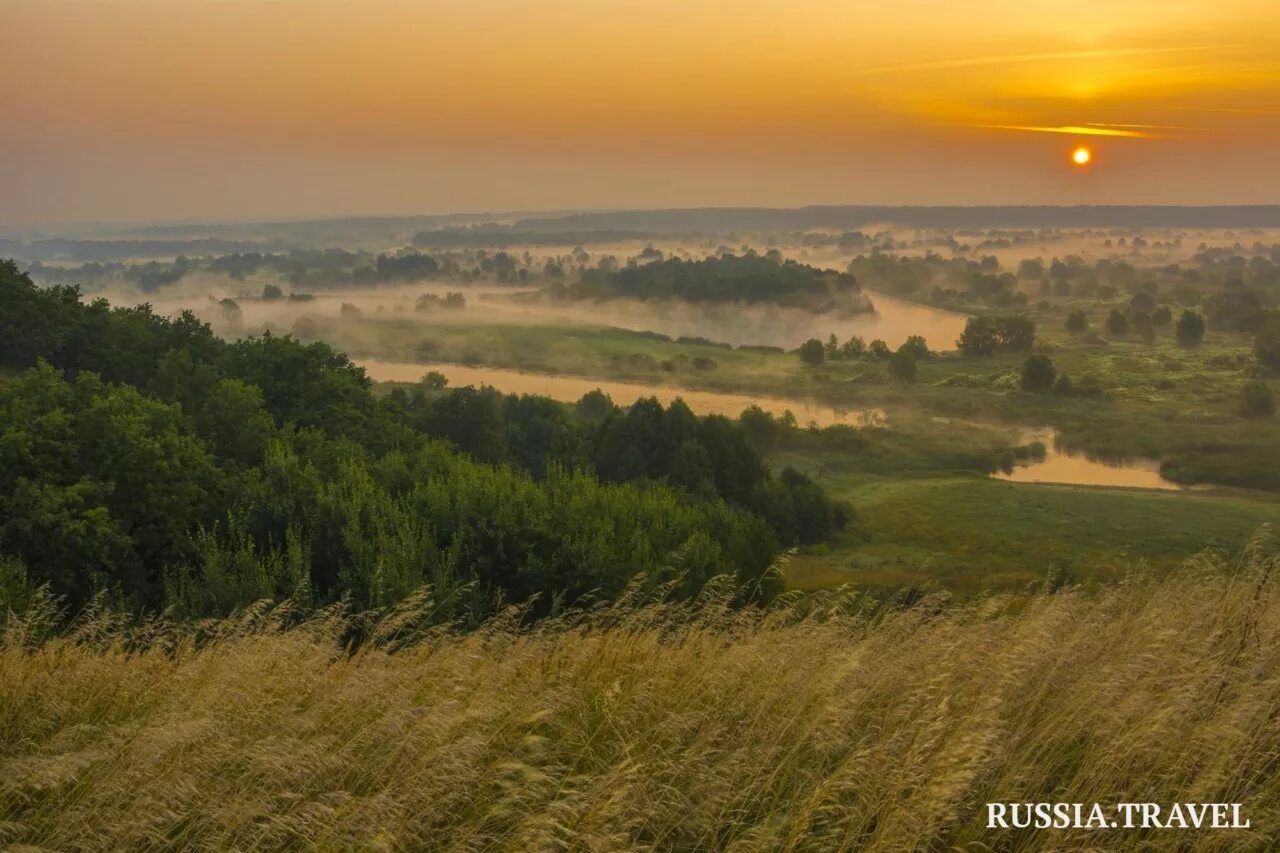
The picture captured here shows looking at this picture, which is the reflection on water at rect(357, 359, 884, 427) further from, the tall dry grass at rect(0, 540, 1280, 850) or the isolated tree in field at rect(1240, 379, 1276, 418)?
the tall dry grass at rect(0, 540, 1280, 850)

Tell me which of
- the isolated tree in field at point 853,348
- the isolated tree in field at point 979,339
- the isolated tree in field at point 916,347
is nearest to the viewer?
the isolated tree in field at point 916,347

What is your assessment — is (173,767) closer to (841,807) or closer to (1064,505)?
(841,807)

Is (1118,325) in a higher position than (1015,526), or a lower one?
higher

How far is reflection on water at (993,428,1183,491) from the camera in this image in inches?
4169

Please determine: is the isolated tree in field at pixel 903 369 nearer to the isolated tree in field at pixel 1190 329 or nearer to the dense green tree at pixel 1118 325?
the isolated tree in field at pixel 1190 329

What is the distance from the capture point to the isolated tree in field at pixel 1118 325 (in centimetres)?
18812

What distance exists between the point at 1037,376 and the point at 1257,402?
81.1ft

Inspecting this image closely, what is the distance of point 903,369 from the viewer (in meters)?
155

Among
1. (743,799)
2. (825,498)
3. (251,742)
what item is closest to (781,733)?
(743,799)

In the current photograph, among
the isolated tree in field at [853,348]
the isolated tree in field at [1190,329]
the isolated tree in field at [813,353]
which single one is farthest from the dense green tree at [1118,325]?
the isolated tree in field at [813,353]

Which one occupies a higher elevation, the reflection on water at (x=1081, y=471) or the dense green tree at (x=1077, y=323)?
the dense green tree at (x=1077, y=323)

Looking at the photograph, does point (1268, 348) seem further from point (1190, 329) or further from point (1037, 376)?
point (1037, 376)

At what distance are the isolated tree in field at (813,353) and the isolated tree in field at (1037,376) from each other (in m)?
36.5

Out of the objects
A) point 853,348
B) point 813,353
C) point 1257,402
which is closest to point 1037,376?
point 1257,402
